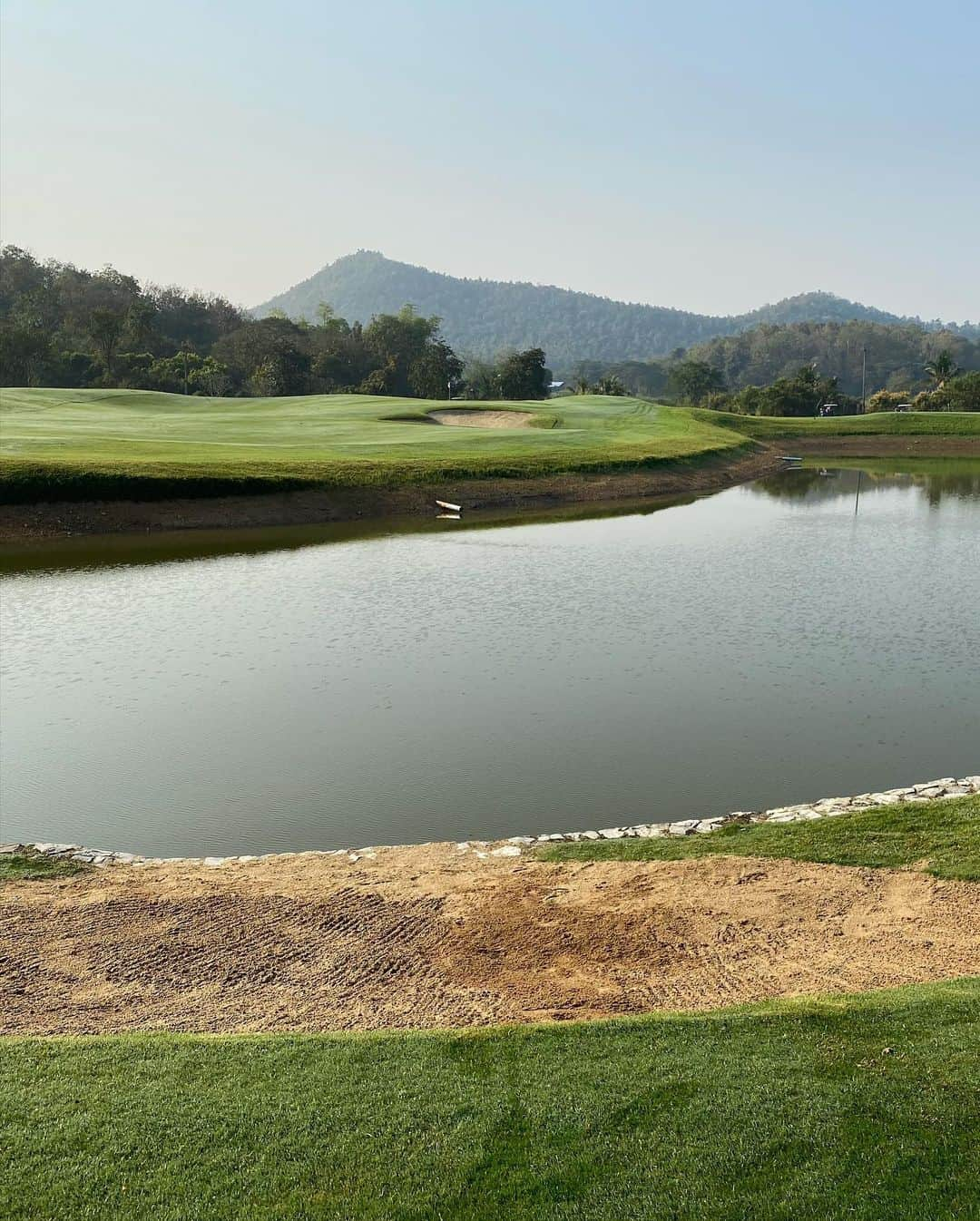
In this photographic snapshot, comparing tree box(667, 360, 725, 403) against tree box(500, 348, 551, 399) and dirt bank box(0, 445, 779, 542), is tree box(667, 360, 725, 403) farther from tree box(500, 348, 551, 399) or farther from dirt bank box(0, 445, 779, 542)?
dirt bank box(0, 445, 779, 542)

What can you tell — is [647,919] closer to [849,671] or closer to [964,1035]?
[964,1035]

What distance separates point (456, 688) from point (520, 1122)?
12.7 metres

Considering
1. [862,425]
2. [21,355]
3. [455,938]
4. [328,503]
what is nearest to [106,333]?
[21,355]

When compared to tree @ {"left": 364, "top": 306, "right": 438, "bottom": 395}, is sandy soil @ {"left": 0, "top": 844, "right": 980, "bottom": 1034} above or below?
below

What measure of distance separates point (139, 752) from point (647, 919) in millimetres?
9168

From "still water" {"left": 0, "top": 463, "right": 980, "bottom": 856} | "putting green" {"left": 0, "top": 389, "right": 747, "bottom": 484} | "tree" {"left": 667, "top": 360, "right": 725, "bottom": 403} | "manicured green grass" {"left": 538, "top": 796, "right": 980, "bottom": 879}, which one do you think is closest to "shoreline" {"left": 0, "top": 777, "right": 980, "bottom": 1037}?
"manicured green grass" {"left": 538, "top": 796, "right": 980, "bottom": 879}

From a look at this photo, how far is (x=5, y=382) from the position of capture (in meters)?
88.8

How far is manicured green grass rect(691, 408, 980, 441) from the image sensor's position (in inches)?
3140

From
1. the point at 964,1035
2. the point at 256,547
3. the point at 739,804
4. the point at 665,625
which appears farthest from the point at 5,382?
the point at 964,1035

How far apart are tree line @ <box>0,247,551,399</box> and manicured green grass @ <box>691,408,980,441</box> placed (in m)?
27.0

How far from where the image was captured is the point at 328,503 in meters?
40.8

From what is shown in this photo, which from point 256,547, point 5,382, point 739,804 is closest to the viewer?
point 739,804

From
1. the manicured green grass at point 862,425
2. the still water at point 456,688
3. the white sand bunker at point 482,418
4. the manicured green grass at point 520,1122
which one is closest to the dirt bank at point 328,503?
the still water at point 456,688

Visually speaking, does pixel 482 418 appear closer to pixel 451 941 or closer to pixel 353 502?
pixel 353 502
